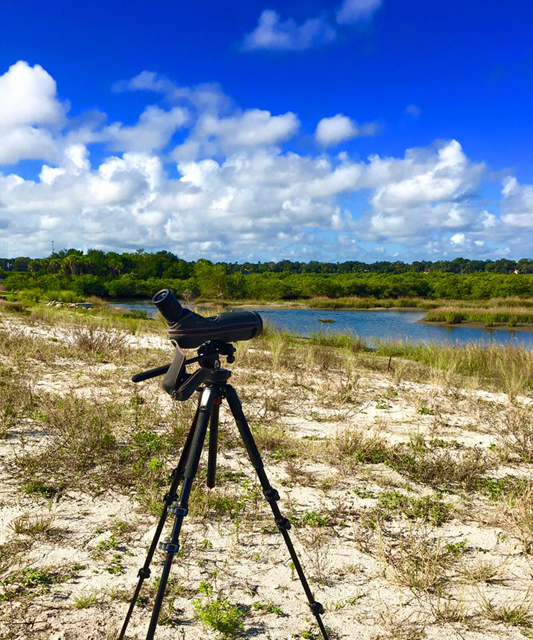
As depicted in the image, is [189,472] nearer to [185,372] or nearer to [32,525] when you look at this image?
[185,372]

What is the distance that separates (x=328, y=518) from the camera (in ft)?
9.73

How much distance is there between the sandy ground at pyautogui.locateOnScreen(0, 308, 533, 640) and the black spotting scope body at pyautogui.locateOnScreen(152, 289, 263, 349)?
1337mm

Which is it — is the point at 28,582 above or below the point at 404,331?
above

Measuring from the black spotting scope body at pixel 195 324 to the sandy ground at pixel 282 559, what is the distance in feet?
4.39

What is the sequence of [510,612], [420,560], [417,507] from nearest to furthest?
[510,612]
[420,560]
[417,507]

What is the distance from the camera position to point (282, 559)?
2.55 meters

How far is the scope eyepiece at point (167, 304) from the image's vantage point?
1.67 meters

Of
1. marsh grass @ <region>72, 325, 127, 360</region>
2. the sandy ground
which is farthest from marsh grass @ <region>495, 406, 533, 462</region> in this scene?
marsh grass @ <region>72, 325, 127, 360</region>

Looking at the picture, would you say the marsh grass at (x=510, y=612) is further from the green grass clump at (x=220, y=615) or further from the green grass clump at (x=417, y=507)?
the green grass clump at (x=220, y=615)

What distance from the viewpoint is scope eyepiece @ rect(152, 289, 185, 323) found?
167 cm

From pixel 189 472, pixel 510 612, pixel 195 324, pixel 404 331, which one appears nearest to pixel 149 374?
pixel 195 324

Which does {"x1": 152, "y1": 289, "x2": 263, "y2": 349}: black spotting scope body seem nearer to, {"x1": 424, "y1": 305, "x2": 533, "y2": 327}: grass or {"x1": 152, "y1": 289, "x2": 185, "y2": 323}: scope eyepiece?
{"x1": 152, "y1": 289, "x2": 185, "y2": 323}: scope eyepiece

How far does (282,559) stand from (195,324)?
1.61 m

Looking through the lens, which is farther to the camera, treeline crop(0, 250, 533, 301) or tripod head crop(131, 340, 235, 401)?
treeline crop(0, 250, 533, 301)
